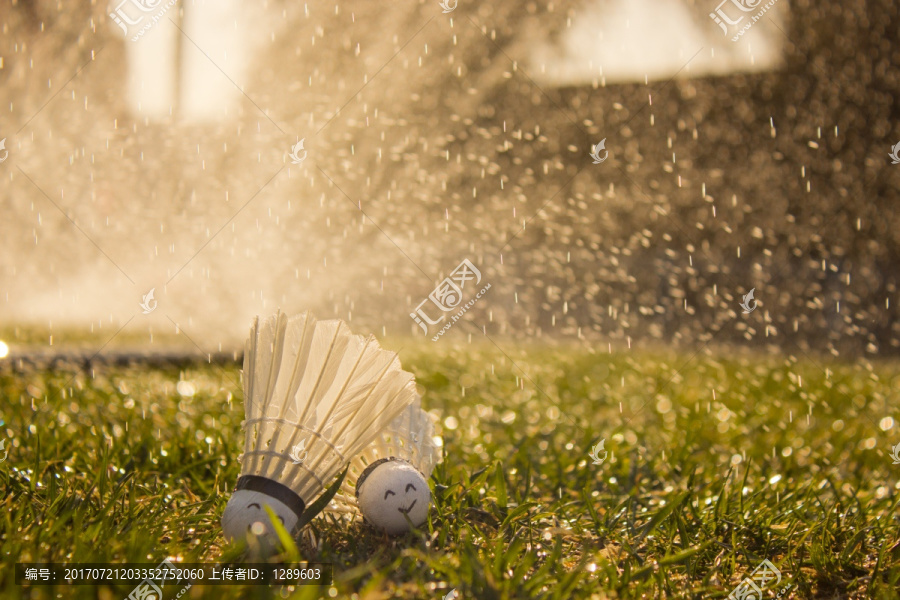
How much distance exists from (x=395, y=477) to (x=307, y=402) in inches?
11.4

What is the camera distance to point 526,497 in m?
2.11

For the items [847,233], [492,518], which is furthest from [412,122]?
[847,233]

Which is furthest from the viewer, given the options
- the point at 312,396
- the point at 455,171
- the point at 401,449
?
the point at 455,171

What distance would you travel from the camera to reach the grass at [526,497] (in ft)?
5.03

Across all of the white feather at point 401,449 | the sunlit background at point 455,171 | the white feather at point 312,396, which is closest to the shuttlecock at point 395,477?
the white feather at point 401,449

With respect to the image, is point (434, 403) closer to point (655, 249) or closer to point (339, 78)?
point (339, 78)

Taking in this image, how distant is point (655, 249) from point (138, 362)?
9.41 m

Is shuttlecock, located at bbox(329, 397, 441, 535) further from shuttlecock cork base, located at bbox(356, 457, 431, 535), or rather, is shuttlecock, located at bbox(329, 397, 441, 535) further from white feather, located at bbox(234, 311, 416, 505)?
white feather, located at bbox(234, 311, 416, 505)

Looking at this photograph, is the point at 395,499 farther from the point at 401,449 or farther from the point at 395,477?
the point at 401,449

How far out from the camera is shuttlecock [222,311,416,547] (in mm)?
1652

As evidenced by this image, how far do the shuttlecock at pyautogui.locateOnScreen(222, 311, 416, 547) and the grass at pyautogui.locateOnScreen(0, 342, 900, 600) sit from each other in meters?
0.15

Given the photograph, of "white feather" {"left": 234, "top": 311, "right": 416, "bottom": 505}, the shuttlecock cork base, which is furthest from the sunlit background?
the shuttlecock cork base

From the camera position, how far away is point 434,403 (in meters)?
4.12

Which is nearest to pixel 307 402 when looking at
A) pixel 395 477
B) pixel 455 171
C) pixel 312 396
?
pixel 312 396
